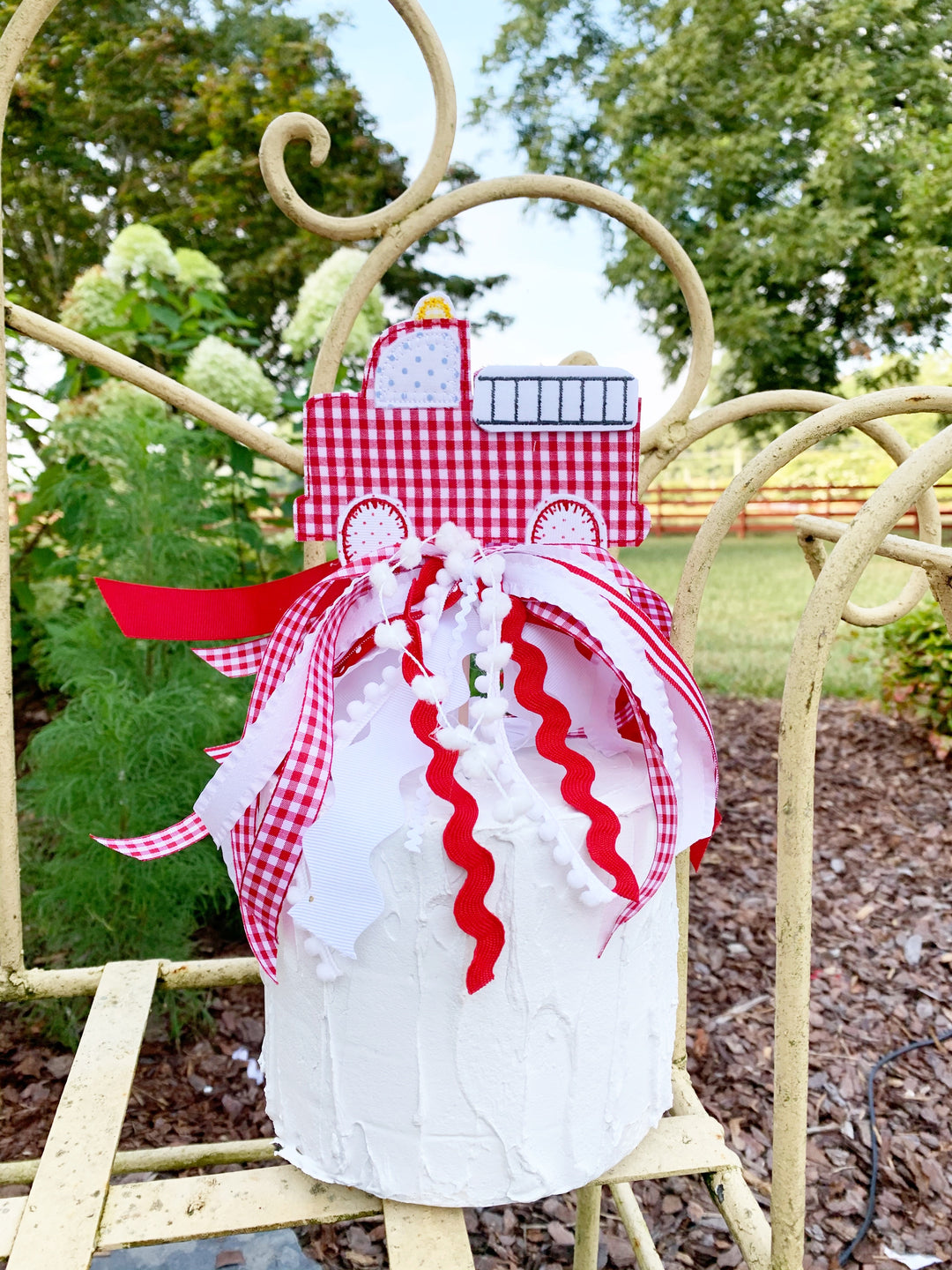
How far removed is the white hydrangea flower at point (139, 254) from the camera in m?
1.69

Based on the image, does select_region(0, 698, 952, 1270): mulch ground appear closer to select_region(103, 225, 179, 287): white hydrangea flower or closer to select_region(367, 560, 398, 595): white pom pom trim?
select_region(367, 560, 398, 595): white pom pom trim

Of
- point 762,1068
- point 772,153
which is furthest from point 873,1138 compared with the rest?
point 772,153

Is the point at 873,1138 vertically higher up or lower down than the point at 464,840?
lower down

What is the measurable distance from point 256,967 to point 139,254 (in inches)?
53.4

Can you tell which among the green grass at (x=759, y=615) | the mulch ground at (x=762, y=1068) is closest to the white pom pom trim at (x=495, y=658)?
the mulch ground at (x=762, y=1068)

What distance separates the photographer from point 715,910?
1903mm

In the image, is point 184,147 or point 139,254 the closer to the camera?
point 139,254

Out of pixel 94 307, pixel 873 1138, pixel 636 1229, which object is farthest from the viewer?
pixel 94 307

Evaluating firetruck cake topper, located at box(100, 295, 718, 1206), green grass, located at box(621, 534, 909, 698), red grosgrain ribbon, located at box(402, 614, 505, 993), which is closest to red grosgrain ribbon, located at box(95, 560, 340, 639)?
firetruck cake topper, located at box(100, 295, 718, 1206)

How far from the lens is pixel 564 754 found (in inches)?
22.2

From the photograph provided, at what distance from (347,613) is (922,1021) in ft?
4.54

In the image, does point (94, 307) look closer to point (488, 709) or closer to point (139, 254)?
point (139, 254)

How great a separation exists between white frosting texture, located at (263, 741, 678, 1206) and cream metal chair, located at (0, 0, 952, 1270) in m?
0.04

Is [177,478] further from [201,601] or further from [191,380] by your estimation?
[201,601]
